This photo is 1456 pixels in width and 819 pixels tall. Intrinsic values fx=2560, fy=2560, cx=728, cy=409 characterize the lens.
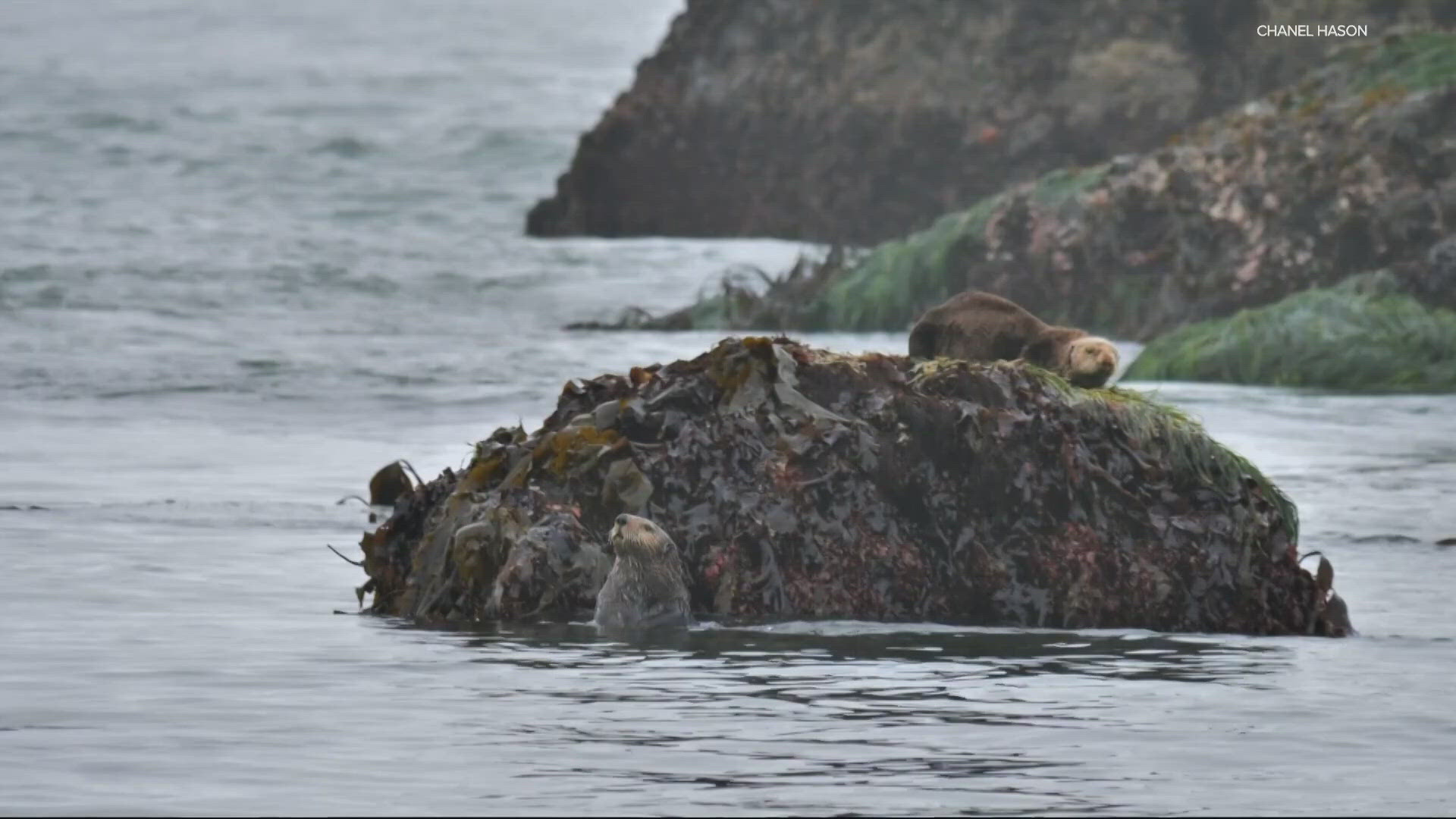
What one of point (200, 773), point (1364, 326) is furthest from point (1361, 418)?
point (200, 773)

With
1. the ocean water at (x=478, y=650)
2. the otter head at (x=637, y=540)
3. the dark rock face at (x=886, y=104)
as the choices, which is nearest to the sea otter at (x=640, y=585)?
the otter head at (x=637, y=540)

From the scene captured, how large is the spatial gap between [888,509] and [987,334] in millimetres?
1861

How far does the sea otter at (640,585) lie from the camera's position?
884cm

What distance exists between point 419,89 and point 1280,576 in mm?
41283

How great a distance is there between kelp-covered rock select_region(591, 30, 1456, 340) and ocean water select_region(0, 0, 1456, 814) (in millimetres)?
1566

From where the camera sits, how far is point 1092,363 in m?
10.4

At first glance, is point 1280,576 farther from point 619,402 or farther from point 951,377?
point 619,402

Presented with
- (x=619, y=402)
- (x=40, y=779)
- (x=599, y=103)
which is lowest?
(x=40, y=779)

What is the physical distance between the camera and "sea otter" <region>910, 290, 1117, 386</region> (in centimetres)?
1086

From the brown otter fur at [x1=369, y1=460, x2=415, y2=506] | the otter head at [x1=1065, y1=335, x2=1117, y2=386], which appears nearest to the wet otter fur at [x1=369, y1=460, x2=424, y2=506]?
the brown otter fur at [x1=369, y1=460, x2=415, y2=506]

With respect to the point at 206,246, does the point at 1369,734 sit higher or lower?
lower

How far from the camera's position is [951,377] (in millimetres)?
9609

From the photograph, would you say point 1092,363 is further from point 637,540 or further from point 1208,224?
point 1208,224

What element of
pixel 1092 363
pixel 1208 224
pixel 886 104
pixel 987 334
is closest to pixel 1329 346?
pixel 1208 224
